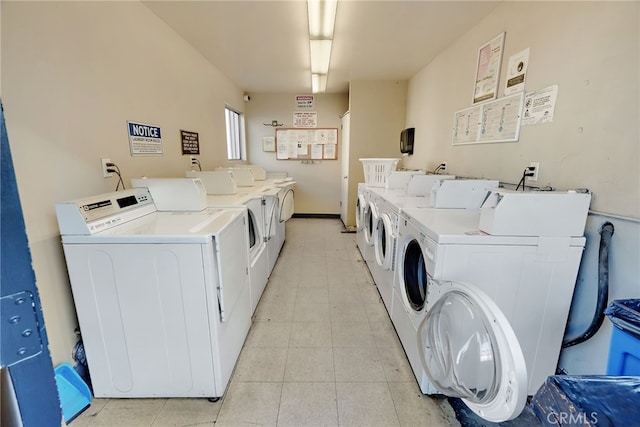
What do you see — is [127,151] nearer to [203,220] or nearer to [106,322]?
[203,220]

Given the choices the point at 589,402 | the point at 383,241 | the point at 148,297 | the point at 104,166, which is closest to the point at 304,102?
the point at 383,241

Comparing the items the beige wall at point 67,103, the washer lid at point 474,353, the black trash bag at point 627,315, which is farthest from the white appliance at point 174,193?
the black trash bag at point 627,315

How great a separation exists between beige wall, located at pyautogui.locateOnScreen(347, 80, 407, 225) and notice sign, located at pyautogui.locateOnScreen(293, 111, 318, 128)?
109cm

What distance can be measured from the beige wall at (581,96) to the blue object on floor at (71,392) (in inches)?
115

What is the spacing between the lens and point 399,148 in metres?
4.78

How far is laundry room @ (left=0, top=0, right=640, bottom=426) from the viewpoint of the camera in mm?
1334

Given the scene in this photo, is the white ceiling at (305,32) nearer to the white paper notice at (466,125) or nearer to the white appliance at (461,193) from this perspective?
the white paper notice at (466,125)

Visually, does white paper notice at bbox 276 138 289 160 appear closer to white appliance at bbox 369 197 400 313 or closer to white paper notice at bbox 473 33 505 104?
white appliance at bbox 369 197 400 313

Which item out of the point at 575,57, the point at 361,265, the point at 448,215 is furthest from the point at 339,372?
the point at 575,57

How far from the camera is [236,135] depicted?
5.29m

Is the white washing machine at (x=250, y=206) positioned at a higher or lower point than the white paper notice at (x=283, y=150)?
lower

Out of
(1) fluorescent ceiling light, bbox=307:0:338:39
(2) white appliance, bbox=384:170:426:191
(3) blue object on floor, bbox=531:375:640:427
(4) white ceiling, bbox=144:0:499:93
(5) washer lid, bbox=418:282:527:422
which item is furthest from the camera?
(2) white appliance, bbox=384:170:426:191

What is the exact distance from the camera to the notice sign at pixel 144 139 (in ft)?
6.84

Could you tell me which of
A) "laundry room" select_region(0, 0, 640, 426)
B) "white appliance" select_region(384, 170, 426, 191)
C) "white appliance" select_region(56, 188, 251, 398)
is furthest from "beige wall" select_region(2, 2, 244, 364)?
"white appliance" select_region(384, 170, 426, 191)
